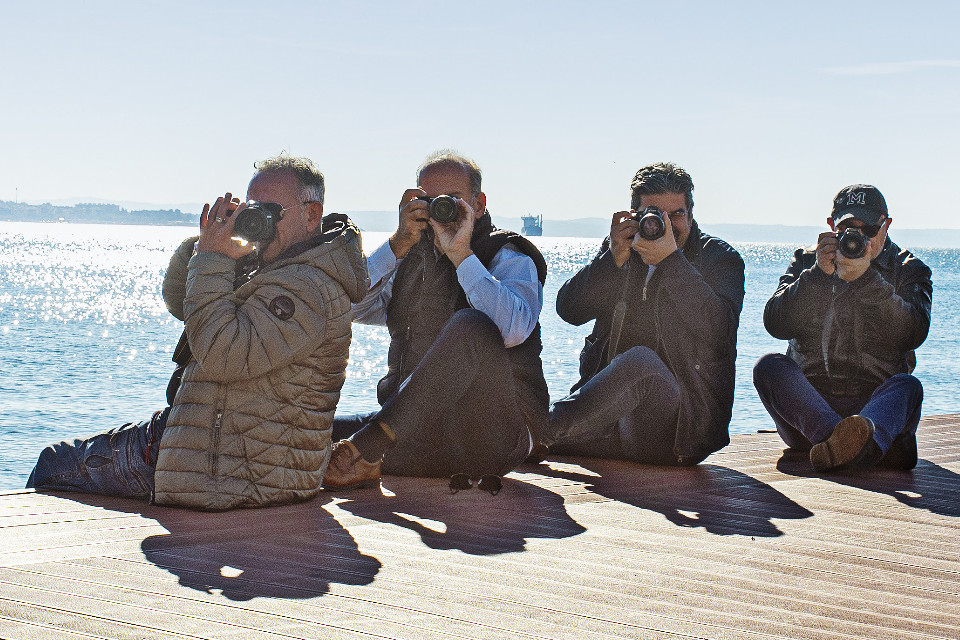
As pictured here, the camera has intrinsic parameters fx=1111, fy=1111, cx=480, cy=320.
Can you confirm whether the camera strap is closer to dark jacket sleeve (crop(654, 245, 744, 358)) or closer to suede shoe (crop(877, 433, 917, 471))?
dark jacket sleeve (crop(654, 245, 744, 358))

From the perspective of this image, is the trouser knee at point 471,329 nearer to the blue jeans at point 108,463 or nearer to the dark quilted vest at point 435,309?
the dark quilted vest at point 435,309

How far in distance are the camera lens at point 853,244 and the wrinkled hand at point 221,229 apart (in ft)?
8.67

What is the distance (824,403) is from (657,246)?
998 millimetres

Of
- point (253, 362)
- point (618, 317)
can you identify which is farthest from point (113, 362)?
point (253, 362)

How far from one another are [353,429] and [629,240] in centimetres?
139

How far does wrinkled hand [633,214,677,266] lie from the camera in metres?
4.55

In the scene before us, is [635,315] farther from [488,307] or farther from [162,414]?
[162,414]

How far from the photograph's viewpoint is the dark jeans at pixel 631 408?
14.6 ft

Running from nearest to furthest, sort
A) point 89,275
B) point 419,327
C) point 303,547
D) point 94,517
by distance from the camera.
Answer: point 303,547 < point 94,517 < point 419,327 < point 89,275

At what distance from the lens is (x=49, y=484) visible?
12.9 feet

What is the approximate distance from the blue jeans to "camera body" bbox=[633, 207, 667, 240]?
2.02 meters

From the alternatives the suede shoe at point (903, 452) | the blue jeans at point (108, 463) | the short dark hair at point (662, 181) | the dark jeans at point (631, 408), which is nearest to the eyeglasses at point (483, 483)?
the dark jeans at point (631, 408)

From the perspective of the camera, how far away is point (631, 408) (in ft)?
15.1

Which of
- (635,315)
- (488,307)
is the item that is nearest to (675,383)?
(635,315)
